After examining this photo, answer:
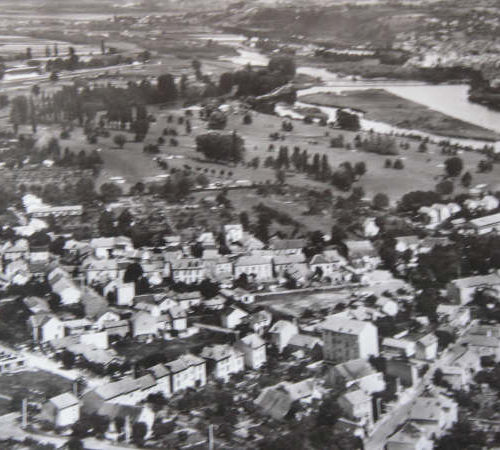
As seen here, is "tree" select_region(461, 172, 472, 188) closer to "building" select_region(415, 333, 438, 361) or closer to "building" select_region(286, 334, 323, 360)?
"building" select_region(415, 333, 438, 361)

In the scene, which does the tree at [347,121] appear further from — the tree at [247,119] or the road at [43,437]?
the road at [43,437]

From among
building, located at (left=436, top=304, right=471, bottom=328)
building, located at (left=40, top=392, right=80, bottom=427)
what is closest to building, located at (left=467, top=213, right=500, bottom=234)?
building, located at (left=436, top=304, right=471, bottom=328)

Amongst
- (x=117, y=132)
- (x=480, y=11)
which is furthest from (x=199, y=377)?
(x=480, y=11)

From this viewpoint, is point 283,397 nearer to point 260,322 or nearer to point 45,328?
point 260,322

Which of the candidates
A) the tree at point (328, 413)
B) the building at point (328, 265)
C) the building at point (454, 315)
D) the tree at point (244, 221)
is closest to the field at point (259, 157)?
the tree at point (244, 221)

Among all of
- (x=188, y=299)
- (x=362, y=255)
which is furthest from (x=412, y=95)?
(x=188, y=299)

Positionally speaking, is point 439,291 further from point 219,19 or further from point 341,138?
point 219,19
